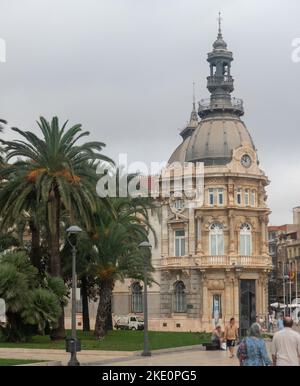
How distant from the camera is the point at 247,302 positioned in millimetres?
66250

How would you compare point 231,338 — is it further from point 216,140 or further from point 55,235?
point 216,140

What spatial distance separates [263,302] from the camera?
221 ft

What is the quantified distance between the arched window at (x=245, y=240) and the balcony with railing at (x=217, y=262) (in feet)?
1.96

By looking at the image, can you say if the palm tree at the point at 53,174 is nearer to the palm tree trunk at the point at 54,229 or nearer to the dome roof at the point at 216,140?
the palm tree trunk at the point at 54,229

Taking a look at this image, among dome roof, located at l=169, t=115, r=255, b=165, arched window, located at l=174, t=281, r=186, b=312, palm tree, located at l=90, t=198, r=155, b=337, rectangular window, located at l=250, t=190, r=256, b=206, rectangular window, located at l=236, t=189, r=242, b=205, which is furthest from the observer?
rectangular window, located at l=250, t=190, r=256, b=206

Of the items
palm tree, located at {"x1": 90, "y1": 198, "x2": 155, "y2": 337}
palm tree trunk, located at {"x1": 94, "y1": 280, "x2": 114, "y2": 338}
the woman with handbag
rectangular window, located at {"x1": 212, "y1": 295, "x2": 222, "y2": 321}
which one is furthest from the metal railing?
the woman with handbag

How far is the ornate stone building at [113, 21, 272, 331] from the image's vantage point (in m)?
65.4

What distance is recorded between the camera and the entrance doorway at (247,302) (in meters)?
65.4

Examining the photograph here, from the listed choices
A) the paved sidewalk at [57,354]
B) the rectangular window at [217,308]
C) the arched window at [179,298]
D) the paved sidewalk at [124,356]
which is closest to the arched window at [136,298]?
the arched window at [179,298]

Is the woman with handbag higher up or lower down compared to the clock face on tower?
lower down

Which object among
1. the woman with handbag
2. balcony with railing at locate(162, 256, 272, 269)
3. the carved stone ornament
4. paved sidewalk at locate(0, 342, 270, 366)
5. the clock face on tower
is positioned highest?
the clock face on tower

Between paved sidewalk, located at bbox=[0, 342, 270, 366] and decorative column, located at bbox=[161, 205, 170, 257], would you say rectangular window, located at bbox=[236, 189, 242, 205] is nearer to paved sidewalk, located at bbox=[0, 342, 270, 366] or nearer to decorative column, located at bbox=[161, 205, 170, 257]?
decorative column, located at bbox=[161, 205, 170, 257]

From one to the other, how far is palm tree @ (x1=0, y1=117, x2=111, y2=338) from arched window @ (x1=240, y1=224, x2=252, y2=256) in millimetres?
28103

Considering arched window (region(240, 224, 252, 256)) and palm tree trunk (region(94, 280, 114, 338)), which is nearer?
palm tree trunk (region(94, 280, 114, 338))
